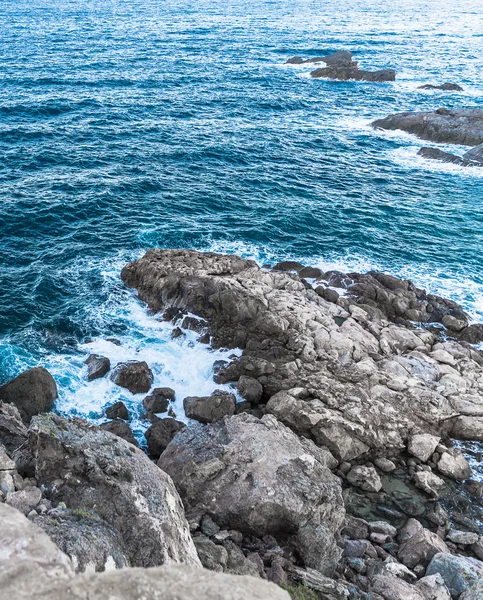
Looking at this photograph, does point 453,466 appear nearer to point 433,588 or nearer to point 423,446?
point 423,446

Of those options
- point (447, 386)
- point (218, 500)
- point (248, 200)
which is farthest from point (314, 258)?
point (218, 500)

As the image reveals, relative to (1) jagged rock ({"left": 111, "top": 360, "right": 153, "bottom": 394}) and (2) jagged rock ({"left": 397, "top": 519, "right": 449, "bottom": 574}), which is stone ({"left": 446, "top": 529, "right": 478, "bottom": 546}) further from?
(1) jagged rock ({"left": 111, "top": 360, "right": 153, "bottom": 394})

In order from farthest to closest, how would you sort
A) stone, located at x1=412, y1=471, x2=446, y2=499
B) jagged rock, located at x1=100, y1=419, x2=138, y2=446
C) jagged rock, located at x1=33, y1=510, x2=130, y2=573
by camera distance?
jagged rock, located at x1=100, y1=419, x2=138, y2=446 → stone, located at x1=412, y1=471, x2=446, y2=499 → jagged rock, located at x1=33, y1=510, x2=130, y2=573

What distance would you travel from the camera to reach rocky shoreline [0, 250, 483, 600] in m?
14.7

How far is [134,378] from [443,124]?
60465 millimetres

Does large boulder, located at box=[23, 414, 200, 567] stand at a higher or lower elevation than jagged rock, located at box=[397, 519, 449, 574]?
higher

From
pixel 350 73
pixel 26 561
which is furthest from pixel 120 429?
pixel 350 73

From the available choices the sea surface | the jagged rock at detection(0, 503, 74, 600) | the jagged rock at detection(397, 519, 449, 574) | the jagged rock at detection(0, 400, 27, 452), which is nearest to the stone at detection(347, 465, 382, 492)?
the jagged rock at detection(397, 519, 449, 574)

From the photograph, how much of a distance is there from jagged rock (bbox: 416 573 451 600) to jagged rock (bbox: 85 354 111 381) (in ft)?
68.0

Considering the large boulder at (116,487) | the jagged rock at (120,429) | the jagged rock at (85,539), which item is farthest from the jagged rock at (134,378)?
the jagged rock at (85,539)

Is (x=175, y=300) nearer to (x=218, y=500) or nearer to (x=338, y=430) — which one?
(x=338, y=430)

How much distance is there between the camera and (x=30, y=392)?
28.7 m

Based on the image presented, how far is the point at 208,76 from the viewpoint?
9094 cm

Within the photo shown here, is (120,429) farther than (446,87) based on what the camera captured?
No
